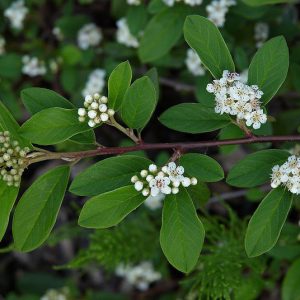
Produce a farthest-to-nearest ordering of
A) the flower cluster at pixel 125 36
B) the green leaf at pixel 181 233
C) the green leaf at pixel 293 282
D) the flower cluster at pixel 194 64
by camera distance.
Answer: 1. the flower cluster at pixel 125 36
2. the flower cluster at pixel 194 64
3. the green leaf at pixel 293 282
4. the green leaf at pixel 181 233

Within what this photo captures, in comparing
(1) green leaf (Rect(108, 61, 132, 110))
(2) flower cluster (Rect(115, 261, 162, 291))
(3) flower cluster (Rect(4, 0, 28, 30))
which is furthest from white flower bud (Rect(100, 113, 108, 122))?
(3) flower cluster (Rect(4, 0, 28, 30))

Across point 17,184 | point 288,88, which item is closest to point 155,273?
point 288,88

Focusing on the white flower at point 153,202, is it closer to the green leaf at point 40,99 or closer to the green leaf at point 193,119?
the green leaf at point 193,119

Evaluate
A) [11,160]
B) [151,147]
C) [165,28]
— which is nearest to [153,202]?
[165,28]

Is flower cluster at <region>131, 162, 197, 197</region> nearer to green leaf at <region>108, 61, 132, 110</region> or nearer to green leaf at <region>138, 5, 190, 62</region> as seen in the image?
green leaf at <region>108, 61, 132, 110</region>

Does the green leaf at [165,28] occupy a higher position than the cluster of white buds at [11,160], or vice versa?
the green leaf at [165,28]

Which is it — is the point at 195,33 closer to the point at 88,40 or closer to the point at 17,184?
the point at 17,184

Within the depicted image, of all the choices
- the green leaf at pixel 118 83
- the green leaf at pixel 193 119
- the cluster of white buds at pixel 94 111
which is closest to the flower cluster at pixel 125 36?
the green leaf at pixel 193 119

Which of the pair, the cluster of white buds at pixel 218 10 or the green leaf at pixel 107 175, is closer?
the green leaf at pixel 107 175
